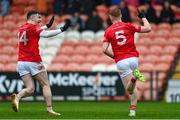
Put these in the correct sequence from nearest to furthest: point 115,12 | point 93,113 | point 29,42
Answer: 1. point 115,12
2. point 29,42
3. point 93,113

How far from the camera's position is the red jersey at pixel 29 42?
1800 cm

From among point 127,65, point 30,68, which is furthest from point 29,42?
point 127,65

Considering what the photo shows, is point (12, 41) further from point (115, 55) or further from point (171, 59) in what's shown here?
point (115, 55)

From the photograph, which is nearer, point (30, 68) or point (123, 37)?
point (123, 37)

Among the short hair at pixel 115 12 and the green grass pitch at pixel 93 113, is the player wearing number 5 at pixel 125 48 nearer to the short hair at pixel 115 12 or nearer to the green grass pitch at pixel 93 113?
the short hair at pixel 115 12

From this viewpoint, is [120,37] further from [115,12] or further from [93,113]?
[93,113]

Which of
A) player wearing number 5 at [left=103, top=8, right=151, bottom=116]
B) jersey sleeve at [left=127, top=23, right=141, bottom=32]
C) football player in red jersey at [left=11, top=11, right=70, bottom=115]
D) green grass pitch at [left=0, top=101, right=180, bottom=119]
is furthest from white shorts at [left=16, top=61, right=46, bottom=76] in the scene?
jersey sleeve at [left=127, top=23, right=141, bottom=32]

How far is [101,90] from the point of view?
91.7ft

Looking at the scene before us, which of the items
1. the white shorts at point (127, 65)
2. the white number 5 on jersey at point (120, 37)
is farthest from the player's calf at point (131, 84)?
the white number 5 on jersey at point (120, 37)

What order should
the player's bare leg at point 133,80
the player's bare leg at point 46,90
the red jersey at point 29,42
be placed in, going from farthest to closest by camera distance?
the player's bare leg at point 46,90 → the red jersey at point 29,42 → the player's bare leg at point 133,80

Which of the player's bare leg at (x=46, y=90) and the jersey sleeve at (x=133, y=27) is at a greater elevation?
the jersey sleeve at (x=133, y=27)

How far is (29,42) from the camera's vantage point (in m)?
18.1

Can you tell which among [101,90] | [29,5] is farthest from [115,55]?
[29,5]

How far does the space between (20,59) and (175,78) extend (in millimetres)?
10678
